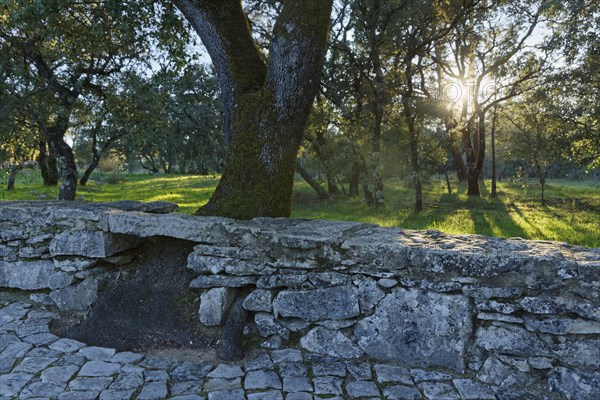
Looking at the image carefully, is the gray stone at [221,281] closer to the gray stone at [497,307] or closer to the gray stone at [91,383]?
the gray stone at [91,383]

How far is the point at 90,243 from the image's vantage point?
494cm

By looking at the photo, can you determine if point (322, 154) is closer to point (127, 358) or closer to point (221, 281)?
point (221, 281)

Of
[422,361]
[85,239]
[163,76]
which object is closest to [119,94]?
[163,76]

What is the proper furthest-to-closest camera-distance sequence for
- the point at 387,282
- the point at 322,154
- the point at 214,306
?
the point at 322,154, the point at 214,306, the point at 387,282

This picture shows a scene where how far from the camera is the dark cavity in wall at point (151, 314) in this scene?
4.18m

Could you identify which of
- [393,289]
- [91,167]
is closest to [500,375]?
[393,289]

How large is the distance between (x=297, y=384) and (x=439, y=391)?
3.97 ft

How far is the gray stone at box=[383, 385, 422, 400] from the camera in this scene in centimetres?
313

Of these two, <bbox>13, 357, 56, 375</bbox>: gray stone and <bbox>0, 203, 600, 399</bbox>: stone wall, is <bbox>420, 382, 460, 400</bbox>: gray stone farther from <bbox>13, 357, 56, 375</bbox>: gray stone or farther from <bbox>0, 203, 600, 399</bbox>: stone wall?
<bbox>13, 357, 56, 375</bbox>: gray stone

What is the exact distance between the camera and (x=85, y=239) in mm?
4965

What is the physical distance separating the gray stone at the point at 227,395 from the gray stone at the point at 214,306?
953mm

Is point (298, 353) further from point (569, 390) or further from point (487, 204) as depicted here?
point (487, 204)

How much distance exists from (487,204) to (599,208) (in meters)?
3.81

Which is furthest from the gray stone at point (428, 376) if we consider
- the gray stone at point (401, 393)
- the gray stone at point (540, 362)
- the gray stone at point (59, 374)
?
the gray stone at point (59, 374)
